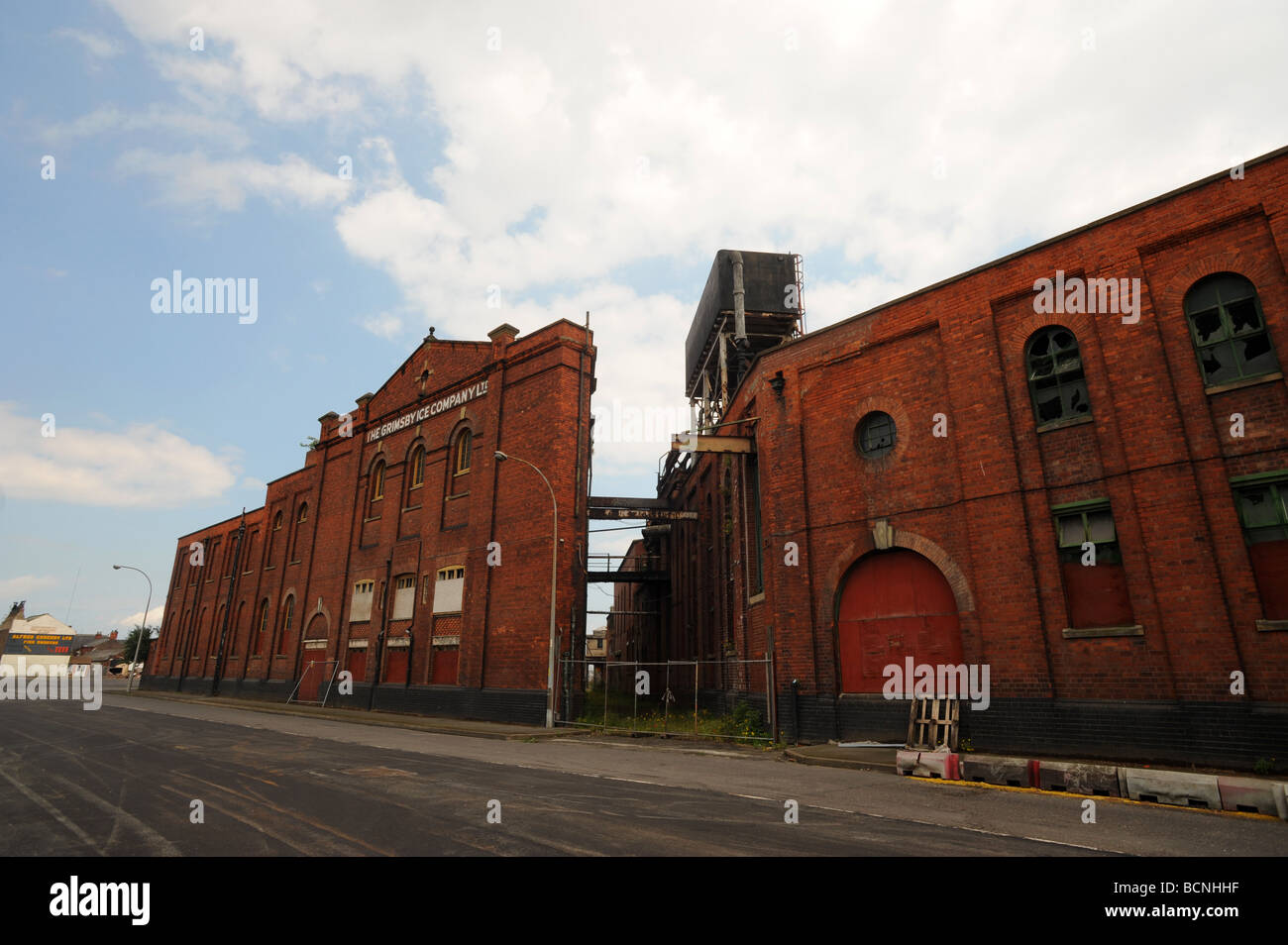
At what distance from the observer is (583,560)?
2119cm

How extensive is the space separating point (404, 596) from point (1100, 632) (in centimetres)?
2251

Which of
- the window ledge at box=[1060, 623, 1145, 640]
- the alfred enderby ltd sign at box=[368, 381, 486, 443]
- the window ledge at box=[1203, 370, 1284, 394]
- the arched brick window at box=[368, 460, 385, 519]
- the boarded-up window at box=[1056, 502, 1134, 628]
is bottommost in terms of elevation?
the window ledge at box=[1060, 623, 1145, 640]

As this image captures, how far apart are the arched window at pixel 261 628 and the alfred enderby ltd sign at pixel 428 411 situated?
40.2 ft

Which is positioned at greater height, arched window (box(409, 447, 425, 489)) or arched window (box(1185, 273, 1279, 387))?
arched window (box(409, 447, 425, 489))

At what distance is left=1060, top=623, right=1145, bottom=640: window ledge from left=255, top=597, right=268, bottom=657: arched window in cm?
3565

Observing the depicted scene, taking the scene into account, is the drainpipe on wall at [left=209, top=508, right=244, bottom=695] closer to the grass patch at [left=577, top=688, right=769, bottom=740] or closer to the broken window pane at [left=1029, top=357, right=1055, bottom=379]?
the grass patch at [left=577, top=688, right=769, bottom=740]

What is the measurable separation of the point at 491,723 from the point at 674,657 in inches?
526

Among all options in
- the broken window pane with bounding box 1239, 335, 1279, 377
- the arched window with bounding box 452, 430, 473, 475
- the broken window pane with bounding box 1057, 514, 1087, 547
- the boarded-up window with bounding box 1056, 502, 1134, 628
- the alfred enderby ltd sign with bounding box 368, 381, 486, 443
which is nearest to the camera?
the broken window pane with bounding box 1239, 335, 1279, 377

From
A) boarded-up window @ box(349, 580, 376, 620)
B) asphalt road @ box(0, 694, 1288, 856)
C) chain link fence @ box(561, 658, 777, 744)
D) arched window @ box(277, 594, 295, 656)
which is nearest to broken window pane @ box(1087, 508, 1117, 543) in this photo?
asphalt road @ box(0, 694, 1288, 856)

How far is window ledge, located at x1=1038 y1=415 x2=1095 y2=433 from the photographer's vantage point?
12.2m

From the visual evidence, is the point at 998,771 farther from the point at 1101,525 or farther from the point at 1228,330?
the point at 1228,330

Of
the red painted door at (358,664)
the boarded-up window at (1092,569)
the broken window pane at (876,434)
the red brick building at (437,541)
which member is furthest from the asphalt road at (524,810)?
the red painted door at (358,664)

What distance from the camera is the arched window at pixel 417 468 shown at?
1053 inches

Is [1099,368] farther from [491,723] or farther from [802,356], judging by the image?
[491,723]
